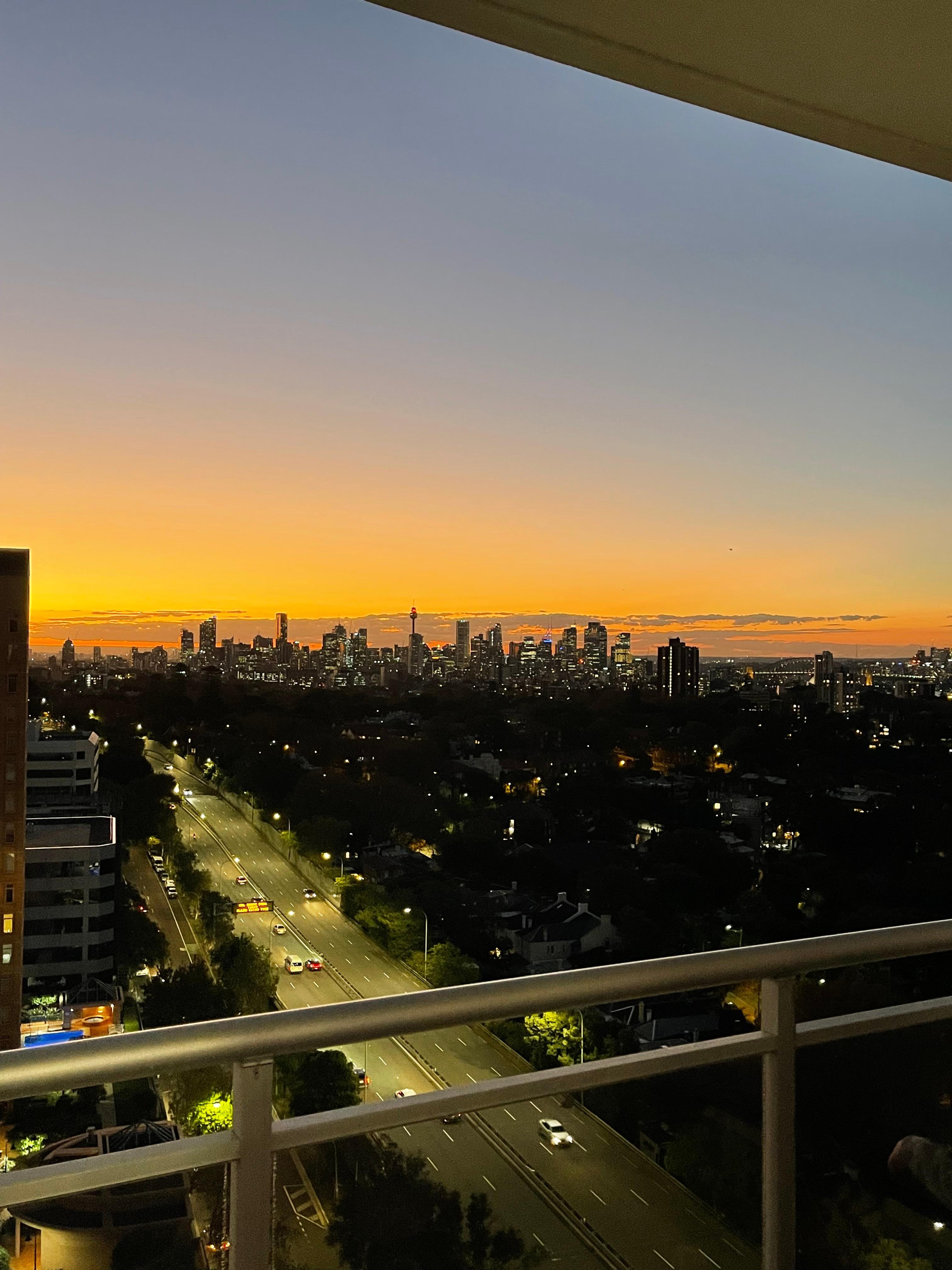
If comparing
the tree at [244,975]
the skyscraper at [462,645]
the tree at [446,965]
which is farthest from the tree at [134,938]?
the skyscraper at [462,645]

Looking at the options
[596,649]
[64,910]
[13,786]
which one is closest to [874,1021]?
[13,786]

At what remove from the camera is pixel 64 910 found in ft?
12.8

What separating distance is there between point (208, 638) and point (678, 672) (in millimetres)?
2986

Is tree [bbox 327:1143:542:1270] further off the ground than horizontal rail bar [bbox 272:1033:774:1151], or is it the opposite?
horizontal rail bar [bbox 272:1033:774:1151]

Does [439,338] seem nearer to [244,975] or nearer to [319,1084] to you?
[244,975]

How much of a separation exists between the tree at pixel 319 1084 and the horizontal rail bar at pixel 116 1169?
0.08 meters

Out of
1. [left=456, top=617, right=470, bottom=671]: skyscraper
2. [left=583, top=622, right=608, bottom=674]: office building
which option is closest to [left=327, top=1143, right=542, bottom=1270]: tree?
[left=456, top=617, right=470, bottom=671]: skyscraper

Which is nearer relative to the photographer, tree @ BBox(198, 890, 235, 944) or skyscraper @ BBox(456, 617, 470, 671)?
tree @ BBox(198, 890, 235, 944)

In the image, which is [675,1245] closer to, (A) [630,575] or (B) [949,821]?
(B) [949,821]

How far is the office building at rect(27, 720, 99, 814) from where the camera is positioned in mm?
3951

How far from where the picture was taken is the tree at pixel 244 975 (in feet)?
14.5

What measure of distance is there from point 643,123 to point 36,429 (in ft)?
10.9

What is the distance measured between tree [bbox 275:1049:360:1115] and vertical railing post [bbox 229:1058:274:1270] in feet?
0.11

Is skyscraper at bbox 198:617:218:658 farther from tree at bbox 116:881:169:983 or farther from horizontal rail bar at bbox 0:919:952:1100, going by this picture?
horizontal rail bar at bbox 0:919:952:1100
